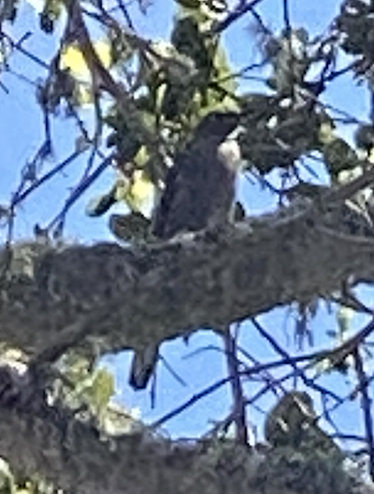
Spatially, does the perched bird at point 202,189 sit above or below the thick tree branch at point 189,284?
above

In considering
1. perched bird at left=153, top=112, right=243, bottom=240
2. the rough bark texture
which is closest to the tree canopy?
the rough bark texture

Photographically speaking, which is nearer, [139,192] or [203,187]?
[139,192]

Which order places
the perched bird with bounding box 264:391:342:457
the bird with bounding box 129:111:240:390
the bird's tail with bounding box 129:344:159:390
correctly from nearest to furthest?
1. the perched bird with bounding box 264:391:342:457
2. the bird's tail with bounding box 129:344:159:390
3. the bird with bounding box 129:111:240:390

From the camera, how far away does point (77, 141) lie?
2.43 meters

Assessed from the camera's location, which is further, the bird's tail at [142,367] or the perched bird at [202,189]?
the perched bird at [202,189]

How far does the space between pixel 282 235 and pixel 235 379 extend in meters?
0.23

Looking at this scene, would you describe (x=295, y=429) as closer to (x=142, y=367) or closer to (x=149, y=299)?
(x=149, y=299)

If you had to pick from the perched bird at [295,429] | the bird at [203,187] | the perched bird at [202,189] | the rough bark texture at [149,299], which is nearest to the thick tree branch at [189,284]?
the rough bark texture at [149,299]

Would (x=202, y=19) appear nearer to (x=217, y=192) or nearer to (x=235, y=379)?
(x=235, y=379)

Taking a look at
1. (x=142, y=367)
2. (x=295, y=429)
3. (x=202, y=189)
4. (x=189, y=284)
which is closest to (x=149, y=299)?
(x=189, y=284)

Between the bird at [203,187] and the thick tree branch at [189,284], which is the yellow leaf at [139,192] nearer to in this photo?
the thick tree branch at [189,284]

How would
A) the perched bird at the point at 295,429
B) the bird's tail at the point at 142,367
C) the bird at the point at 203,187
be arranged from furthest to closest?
1. the bird at the point at 203,187
2. the bird's tail at the point at 142,367
3. the perched bird at the point at 295,429

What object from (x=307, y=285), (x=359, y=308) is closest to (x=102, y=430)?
(x=307, y=285)

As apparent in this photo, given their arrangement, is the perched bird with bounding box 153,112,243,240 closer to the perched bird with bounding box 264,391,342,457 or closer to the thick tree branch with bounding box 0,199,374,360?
the thick tree branch with bounding box 0,199,374,360
